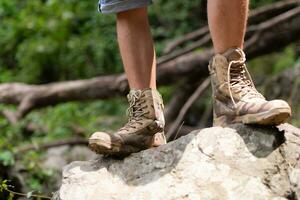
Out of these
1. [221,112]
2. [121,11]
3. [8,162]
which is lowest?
[8,162]

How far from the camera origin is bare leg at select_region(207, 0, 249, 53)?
111 inches

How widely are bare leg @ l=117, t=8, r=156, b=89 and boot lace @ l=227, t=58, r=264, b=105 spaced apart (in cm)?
43

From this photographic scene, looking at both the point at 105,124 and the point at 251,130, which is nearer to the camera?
the point at 251,130

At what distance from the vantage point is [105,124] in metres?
7.58

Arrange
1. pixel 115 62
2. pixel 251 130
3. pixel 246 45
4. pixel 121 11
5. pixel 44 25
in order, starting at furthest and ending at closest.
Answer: pixel 44 25 < pixel 115 62 < pixel 246 45 < pixel 121 11 < pixel 251 130

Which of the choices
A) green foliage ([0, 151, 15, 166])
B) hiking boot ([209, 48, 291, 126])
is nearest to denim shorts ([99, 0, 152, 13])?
hiking boot ([209, 48, 291, 126])

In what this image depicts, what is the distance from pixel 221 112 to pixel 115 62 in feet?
19.7

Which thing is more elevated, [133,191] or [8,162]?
[133,191]

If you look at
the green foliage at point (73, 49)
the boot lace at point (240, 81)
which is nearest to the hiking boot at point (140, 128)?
the boot lace at point (240, 81)

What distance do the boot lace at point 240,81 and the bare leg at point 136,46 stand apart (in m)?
0.43

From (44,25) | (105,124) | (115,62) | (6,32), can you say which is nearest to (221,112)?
(105,124)

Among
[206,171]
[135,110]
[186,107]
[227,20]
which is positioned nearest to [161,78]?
[186,107]

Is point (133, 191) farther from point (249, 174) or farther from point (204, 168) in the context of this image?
point (249, 174)

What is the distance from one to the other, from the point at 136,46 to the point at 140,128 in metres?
0.43
